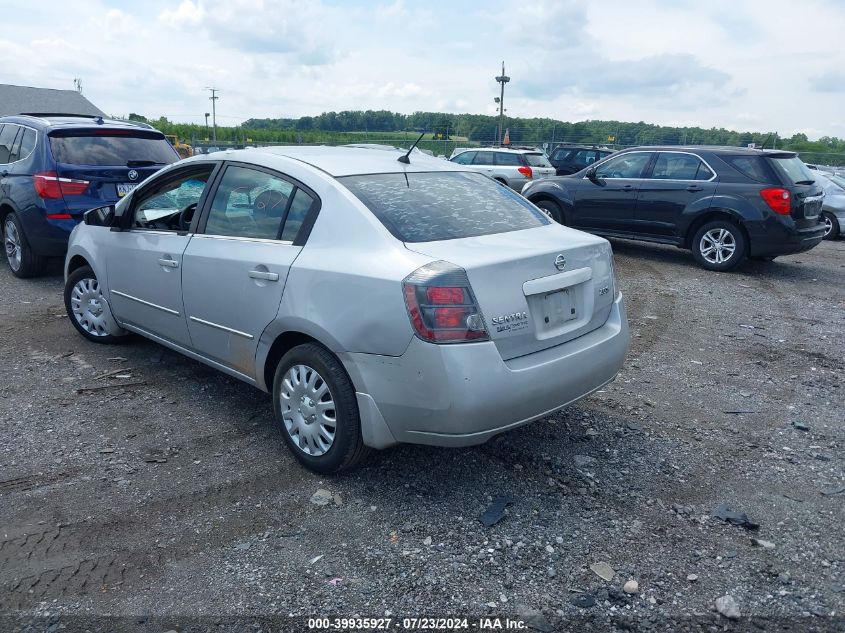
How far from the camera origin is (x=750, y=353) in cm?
601

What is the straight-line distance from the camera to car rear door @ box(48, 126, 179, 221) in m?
7.45

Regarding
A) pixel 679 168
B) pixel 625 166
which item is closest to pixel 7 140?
pixel 625 166

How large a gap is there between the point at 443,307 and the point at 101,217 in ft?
11.3

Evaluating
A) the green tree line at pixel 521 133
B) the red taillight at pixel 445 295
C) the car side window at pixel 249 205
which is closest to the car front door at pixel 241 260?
the car side window at pixel 249 205

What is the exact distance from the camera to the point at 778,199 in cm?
909

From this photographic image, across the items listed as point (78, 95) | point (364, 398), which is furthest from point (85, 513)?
point (78, 95)

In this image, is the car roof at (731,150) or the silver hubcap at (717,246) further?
the silver hubcap at (717,246)

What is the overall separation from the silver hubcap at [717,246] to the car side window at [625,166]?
147 centimetres

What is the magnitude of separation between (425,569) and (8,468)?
2.40 meters

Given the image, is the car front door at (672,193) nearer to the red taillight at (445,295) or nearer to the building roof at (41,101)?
the red taillight at (445,295)

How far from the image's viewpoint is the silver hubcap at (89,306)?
5543 millimetres

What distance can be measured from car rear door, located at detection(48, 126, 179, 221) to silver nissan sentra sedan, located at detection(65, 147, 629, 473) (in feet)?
11.0

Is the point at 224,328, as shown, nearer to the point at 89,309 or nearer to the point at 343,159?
the point at 343,159

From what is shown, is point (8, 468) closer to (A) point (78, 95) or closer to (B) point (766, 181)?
(B) point (766, 181)
